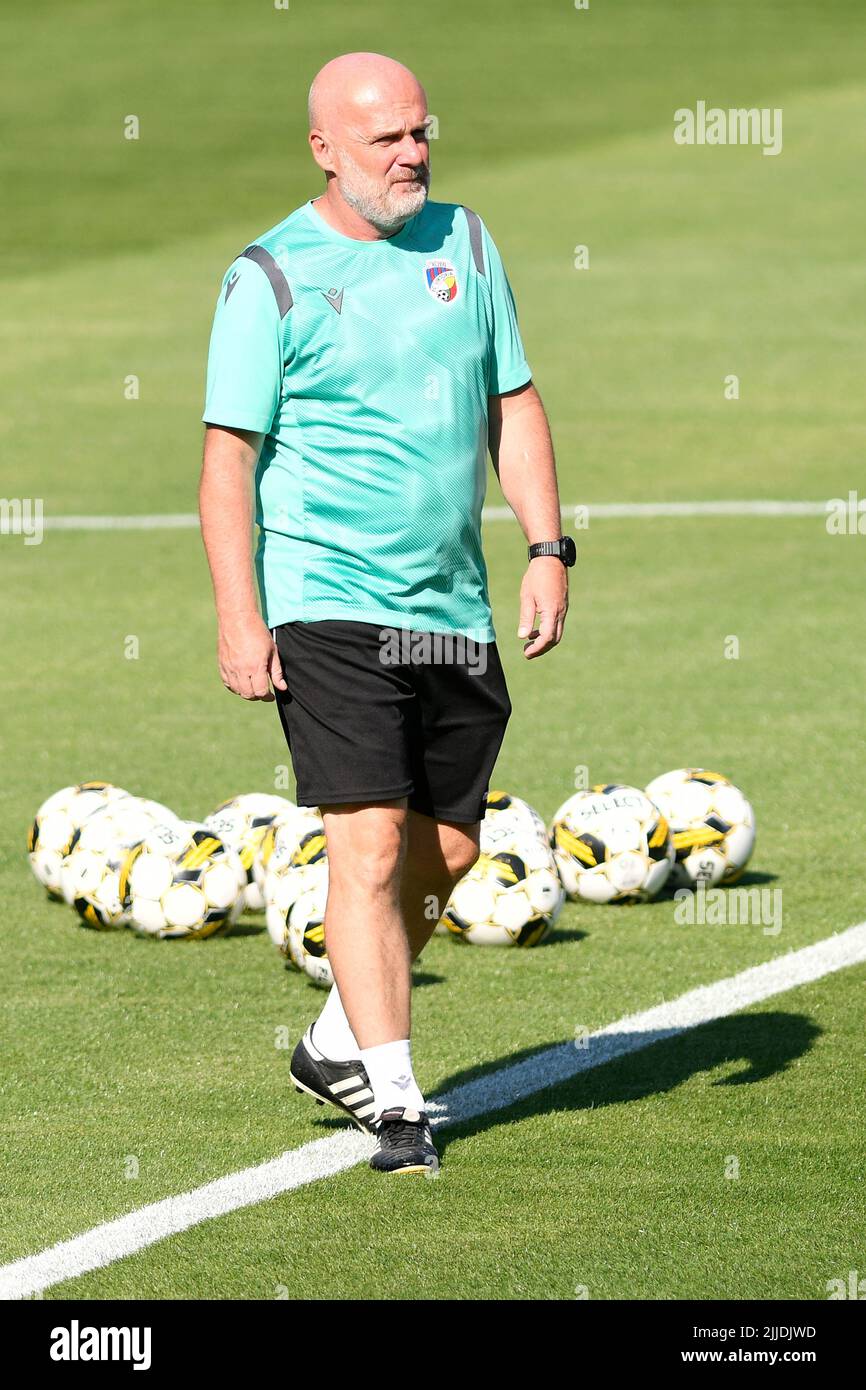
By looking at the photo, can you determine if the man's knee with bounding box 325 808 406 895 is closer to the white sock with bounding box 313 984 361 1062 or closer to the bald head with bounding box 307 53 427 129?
the white sock with bounding box 313 984 361 1062

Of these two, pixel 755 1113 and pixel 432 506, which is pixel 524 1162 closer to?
pixel 755 1113

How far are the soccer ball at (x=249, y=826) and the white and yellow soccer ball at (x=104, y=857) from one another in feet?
0.78

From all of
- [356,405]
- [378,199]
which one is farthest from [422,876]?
[378,199]

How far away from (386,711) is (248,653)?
391 millimetres

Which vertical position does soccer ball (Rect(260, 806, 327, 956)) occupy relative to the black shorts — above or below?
below

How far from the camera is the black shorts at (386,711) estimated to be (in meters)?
5.76

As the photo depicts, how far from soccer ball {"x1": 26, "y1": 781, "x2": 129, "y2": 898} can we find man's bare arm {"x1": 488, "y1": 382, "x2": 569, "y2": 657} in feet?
10.1

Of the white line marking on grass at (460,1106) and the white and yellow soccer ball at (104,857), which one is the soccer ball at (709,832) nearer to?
the white line marking on grass at (460,1106)

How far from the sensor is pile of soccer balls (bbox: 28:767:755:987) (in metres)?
8.03

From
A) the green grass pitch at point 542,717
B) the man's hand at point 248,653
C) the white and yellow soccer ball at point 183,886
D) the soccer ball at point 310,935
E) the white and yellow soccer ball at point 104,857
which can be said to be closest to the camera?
the green grass pitch at point 542,717

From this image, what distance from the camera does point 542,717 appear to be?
11.8 metres

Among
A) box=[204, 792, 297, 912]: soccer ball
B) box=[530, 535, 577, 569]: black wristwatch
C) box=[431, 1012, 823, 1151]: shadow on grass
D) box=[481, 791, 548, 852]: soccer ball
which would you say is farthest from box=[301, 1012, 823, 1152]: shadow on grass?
box=[204, 792, 297, 912]: soccer ball

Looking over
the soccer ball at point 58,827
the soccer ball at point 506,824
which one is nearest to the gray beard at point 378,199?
the soccer ball at point 506,824

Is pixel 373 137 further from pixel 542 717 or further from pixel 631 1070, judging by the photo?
pixel 542 717
